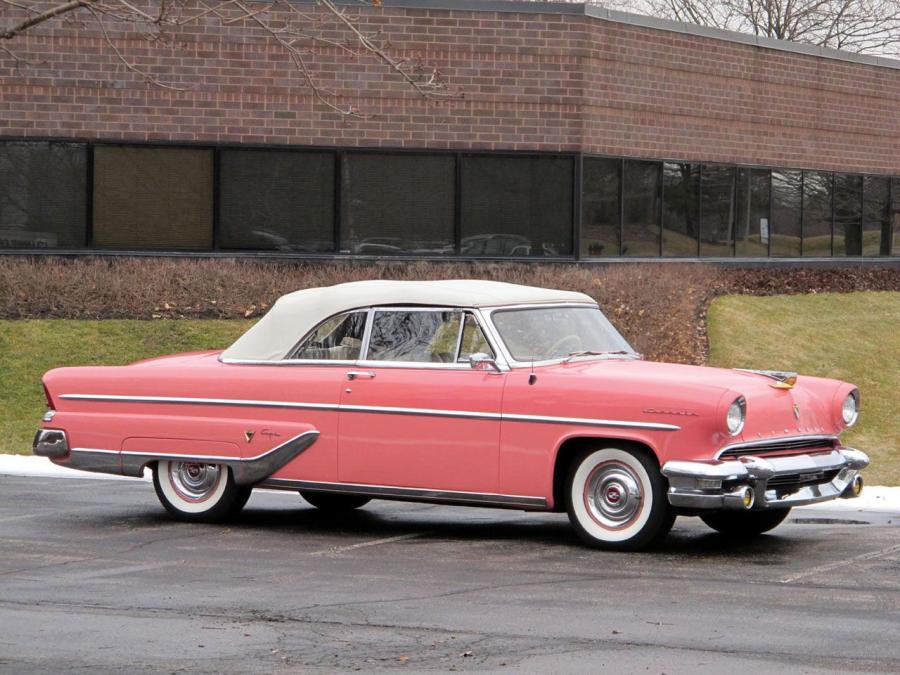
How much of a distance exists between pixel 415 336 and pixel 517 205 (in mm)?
13570

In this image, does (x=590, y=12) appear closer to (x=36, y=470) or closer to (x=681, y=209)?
(x=681, y=209)

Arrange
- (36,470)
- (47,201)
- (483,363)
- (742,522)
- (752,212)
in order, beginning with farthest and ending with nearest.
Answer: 1. (752,212)
2. (47,201)
3. (36,470)
4. (742,522)
5. (483,363)

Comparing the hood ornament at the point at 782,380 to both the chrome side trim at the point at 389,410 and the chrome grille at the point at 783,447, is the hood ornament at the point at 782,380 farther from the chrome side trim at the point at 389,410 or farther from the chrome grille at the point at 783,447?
the chrome side trim at the point at 389,410

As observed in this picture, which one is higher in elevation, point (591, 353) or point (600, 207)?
point (600, 207)

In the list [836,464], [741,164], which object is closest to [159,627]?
[836,464]

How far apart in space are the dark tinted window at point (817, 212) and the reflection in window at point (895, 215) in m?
2.35

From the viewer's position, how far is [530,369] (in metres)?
9.81

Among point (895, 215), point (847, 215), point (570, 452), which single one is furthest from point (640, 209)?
point (570, 452)

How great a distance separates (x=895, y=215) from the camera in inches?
1259

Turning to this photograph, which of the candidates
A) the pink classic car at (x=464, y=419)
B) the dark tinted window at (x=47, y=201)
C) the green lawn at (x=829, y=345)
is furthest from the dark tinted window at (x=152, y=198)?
the pink classic car at (x=464, y=419)

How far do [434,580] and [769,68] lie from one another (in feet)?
70.0

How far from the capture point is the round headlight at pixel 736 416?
29.5ft

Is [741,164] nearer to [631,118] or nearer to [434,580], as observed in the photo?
[631,118]

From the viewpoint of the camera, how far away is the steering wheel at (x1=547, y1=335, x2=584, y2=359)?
10125 millimetres
